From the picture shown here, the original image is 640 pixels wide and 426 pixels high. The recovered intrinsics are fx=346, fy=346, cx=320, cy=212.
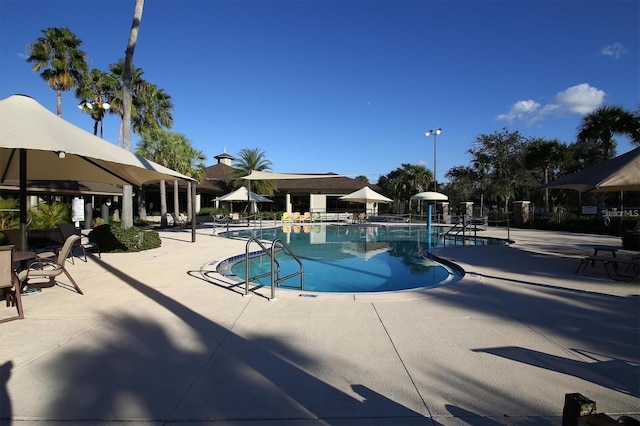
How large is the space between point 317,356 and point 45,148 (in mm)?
4018

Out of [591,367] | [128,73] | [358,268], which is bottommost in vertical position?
[358,268]

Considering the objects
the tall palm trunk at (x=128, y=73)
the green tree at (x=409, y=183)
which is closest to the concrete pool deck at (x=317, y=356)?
the tall palm trunk at (x=128, y=73)

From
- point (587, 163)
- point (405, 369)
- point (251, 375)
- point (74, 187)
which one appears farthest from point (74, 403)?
point (587, 163)

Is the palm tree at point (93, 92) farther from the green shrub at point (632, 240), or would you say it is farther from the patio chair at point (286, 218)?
the green shrub at point (632, 240)

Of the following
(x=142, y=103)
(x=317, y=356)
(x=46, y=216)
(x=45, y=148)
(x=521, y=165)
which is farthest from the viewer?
(x=521, y=165)

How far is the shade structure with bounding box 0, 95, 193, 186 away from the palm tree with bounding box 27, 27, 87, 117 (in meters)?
18.6

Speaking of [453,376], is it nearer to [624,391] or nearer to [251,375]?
[624,391]

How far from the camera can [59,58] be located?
2158 centimetres

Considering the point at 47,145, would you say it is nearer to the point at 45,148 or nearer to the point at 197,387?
the point at 45,148

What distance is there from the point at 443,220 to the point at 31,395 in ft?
90.5

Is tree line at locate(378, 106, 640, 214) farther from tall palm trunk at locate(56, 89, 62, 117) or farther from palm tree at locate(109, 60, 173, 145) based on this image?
tall palm trunk at locate(56, 89, 62, 117)

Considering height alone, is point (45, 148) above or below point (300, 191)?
below

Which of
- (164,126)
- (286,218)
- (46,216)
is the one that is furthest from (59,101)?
(286,218)

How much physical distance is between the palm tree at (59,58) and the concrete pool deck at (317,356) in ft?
70.8
